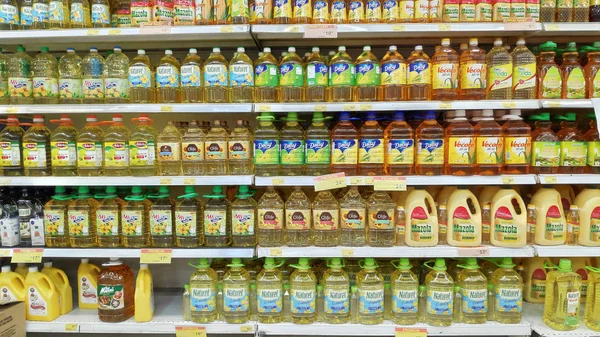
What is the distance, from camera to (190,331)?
2305mm

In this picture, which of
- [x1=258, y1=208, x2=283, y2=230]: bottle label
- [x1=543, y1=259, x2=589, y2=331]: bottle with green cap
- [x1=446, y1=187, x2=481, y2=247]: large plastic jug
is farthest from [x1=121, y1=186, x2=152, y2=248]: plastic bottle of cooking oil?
[x1=543, y1=259, x2=589, y2=331]: bottle with green cap

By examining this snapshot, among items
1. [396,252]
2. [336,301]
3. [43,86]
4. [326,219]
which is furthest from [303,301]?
[43,86]

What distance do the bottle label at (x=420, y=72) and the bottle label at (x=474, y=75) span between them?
21 cm

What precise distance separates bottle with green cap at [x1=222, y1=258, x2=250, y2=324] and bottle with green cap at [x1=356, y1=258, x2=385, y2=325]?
2.25ft

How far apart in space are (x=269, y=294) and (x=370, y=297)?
60 centimetres

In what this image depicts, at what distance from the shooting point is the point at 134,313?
242 cm

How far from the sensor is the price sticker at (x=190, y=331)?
7.54 ft

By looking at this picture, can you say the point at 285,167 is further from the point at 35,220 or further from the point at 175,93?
the point at 35,220

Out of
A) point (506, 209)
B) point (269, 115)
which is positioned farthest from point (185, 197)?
point (506, 209)

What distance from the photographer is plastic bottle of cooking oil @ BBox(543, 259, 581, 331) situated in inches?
87.7

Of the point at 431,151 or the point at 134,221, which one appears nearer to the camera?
the point at 431,151

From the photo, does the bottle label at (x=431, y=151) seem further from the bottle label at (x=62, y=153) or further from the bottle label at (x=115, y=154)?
the bottle label at (x=62, y=153)

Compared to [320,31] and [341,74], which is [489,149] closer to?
[341,74]

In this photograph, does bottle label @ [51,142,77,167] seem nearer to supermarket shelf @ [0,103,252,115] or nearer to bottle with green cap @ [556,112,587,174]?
supermarket shelf @ [0,103,252,115]
